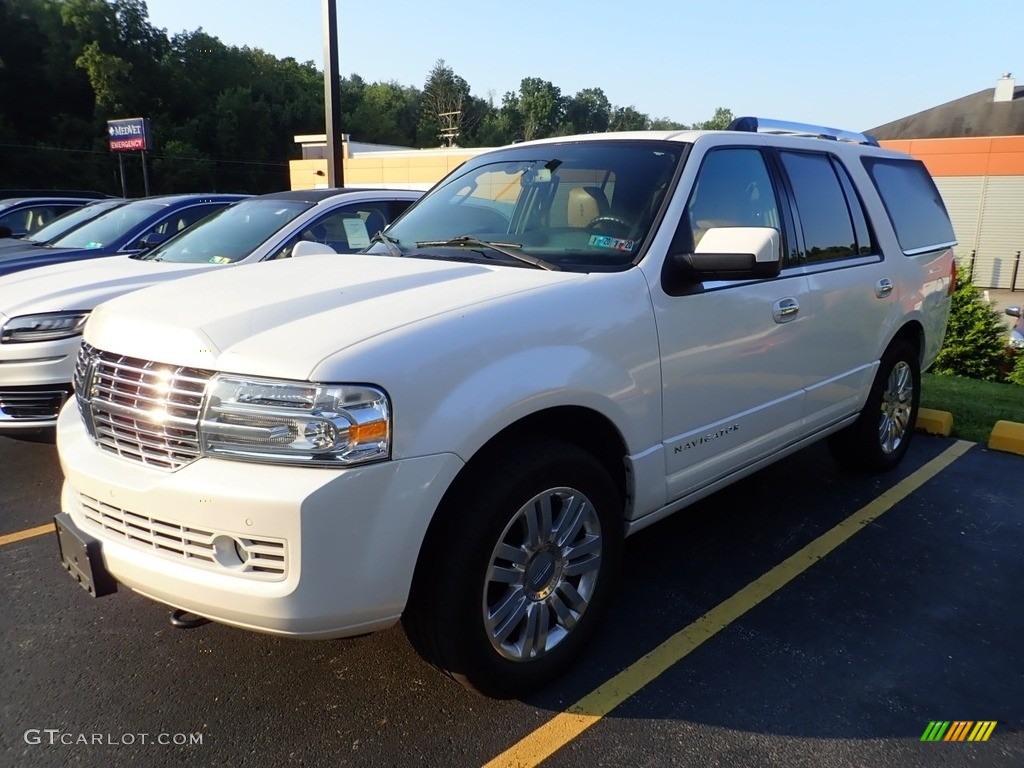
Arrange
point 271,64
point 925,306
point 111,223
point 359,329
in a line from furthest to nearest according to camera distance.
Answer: point 271,64 → point 111,223 → point 925,306 → point 359,329

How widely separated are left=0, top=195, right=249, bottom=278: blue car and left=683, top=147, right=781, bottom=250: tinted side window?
5235 millimetres

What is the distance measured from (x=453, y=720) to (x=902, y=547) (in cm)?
255

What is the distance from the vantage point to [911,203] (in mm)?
4980

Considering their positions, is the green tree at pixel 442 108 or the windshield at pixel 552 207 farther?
the green tree at pixel 442 108

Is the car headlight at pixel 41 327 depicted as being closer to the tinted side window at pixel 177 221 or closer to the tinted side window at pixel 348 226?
the tinted side window at pixel 348 226

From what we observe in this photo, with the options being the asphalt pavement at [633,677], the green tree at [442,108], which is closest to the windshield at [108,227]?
the asphalt pavement at [633,677]

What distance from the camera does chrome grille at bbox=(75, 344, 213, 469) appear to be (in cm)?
223

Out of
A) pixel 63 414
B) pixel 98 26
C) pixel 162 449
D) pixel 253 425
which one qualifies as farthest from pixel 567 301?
pixel 98 26

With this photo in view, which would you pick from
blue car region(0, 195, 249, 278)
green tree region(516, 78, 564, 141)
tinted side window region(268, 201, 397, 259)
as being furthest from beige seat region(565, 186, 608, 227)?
green tree region(516, 78, 564, 141)

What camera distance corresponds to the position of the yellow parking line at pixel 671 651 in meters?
2.46

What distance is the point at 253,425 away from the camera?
84.4 inches

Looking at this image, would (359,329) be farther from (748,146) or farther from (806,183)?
(806,183)

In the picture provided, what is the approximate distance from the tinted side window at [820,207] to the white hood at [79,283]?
395 cm

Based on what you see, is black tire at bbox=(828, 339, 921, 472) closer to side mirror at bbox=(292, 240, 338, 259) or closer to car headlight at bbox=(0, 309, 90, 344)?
side mirror at bbox=(292, 240, 338, 259)
